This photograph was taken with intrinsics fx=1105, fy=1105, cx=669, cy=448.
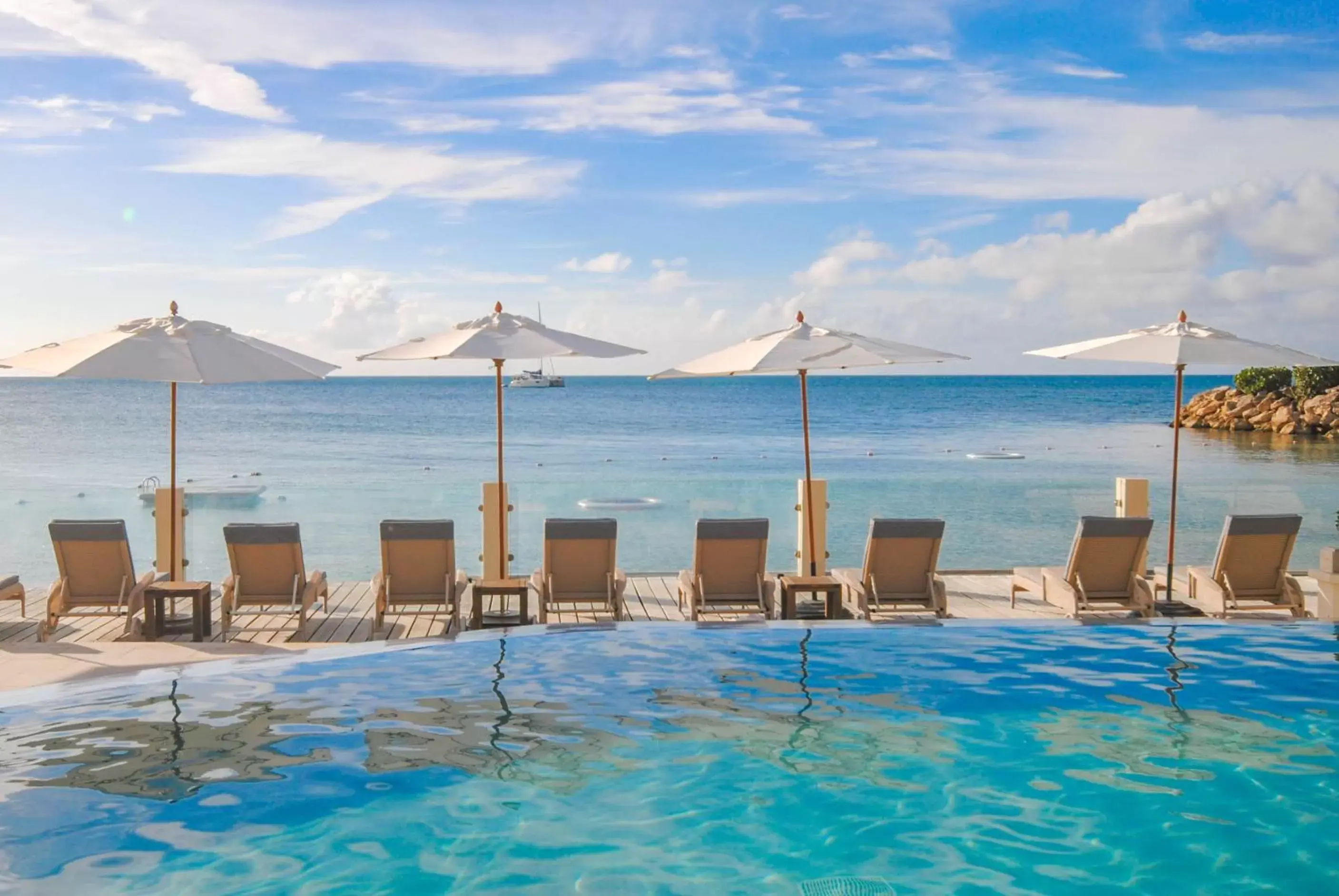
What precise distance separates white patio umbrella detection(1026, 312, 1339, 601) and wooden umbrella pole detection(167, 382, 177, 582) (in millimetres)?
6490

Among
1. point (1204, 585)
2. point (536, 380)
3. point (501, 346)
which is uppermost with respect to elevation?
point (536, 380)

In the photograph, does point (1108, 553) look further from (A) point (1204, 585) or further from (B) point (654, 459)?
(B) point (654, 459)

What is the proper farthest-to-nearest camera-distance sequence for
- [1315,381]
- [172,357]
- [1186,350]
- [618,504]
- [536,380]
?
1. [536,380]
2. [1315,381]
3. [618,504]
4. [1186,350]
5. [172,357]

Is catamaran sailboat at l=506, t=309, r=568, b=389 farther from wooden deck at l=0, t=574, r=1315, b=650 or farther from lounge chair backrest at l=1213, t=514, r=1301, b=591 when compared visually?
lounge chair backrest at l=1213, t=514, r=1301, b=591

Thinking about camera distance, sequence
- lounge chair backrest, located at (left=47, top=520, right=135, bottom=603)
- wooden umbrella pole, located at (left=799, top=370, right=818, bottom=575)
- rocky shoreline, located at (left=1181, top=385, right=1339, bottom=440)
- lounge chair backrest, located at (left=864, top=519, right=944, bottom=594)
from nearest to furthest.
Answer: lounge chair backrest, located at (left=47, top=520, right=135, bottom=603), lounge chair backrest, located at (left=864, top=519, right=944, bottom=594), wooden umbrella pole, located at (left=799, top=370, right=818, bottom=575), rocky shoreline, located at (left=1181, top=385, right=1339, bottom=440)

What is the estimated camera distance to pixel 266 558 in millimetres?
7828

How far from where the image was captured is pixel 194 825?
194 inches

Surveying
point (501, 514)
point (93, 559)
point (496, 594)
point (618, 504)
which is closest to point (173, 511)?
point (93, 559)

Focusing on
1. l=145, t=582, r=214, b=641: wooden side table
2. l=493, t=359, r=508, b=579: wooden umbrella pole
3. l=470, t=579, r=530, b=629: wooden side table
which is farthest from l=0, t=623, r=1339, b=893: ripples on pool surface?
l=493, t=359, r=508, b=579: wooden umbrella pole

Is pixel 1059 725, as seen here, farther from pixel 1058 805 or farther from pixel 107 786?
pixel 107 786

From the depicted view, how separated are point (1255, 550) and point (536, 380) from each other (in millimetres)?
77892

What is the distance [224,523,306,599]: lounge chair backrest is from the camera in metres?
7.77

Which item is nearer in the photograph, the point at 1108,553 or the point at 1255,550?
the point at 1108,553

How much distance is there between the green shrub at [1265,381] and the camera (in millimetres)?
44344
